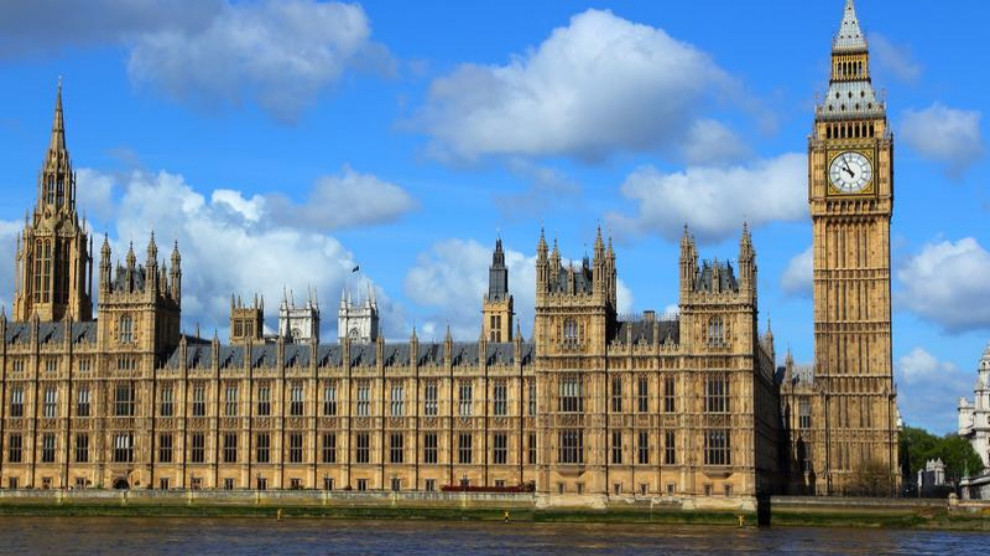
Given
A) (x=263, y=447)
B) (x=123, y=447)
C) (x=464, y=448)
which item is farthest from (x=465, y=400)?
(x=123, y=447)

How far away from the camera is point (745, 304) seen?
4993 inches

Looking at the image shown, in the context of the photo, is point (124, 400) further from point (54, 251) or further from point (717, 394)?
point (717, 394)

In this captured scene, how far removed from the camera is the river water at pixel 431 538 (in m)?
99.1

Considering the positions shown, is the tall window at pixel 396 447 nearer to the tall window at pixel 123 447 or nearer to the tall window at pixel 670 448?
the tall window at pixel 123 447

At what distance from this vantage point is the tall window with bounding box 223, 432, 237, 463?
144000 mm

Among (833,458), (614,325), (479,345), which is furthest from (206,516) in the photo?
(833,458)

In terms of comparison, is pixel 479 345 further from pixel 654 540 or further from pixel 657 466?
pixel 654 540

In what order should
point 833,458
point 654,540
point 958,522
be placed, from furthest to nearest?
point 833,458 < point 958,522 < point 654,540

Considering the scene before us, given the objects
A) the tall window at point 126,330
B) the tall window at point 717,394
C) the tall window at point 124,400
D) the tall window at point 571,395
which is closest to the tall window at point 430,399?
the tall window at point 571,395

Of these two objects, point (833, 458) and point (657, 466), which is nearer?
point (657, 466)

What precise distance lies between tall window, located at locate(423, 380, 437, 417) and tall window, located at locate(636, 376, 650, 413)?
19.8 meters

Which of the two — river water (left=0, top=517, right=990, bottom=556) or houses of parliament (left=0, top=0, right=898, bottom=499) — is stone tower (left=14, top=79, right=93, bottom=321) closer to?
houses of parliament (left=0, top=0, right=898, bottom=499)

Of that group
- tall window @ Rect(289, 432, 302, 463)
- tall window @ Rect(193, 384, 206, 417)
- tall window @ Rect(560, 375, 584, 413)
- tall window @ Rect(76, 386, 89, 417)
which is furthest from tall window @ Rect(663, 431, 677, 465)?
tall window @ Rect(76, 386, 89, 417)

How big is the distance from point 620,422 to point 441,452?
17.9 m
